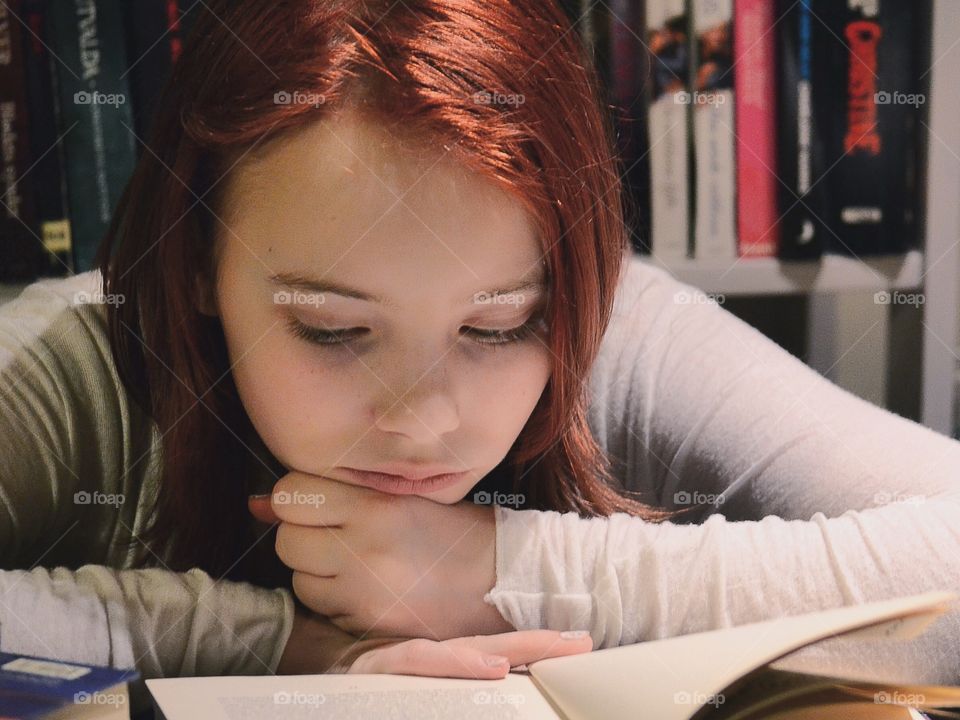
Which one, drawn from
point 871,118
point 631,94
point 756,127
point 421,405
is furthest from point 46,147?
point 871,118

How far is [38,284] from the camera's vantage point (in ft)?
3.40

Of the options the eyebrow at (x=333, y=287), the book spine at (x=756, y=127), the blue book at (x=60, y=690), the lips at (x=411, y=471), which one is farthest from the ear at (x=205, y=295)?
the book spine at (x=756, y=127)

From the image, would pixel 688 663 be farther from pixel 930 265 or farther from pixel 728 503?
pixel 930 265

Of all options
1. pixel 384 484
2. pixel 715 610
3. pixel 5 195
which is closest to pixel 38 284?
pixel 5 195

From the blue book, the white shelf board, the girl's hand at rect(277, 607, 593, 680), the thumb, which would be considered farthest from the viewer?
the white shelf board

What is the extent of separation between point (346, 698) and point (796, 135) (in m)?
0.74

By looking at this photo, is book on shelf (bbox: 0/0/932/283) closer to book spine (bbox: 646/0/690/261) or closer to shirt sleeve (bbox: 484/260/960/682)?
book spine (bbox: 646/0/690/261)

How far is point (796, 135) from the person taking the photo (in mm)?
1079

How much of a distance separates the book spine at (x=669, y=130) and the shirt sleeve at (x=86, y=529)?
1.84 feet

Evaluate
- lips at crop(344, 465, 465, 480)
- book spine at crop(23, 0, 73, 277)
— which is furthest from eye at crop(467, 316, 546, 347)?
book spine at crop(23, 0, 73, 277)

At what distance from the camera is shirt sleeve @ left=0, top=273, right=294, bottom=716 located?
0.86 m

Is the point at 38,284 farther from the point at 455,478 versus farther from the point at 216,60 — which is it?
the point at 455,478

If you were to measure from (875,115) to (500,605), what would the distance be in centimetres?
67

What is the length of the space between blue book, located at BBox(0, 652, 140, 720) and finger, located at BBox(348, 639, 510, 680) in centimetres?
21
